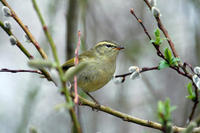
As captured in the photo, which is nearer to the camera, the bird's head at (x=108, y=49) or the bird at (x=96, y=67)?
the bird at (x=96, y=67)

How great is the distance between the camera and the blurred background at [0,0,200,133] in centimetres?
532

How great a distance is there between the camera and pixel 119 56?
7594mm

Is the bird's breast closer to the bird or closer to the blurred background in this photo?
the bird

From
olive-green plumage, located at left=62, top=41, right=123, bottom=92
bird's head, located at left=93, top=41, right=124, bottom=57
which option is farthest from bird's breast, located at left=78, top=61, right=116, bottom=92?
bird's head, located at left=93, top=41, right=124, bottom=57

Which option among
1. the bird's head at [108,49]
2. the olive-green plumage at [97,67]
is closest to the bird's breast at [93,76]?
the olive-green plumage at [97,67]

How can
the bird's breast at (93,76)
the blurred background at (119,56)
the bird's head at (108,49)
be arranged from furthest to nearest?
the blurred background at (119,56) < the bird's head at (108,49) < the bird's breast at (93,76)

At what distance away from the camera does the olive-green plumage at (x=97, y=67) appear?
13.8 ft

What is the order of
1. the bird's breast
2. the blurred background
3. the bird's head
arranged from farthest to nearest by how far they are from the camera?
the blurred background < the bird's head < the bird's breast

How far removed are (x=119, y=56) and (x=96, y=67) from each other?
10.7ft

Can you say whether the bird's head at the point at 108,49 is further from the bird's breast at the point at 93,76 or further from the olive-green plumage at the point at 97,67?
the bird's breast at the point at 93,76

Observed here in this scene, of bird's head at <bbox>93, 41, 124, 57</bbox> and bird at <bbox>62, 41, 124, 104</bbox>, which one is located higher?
bird's head at <bbox>93, 41, 124, 57</bbox>

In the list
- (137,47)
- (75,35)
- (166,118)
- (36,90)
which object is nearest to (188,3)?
(137,47)

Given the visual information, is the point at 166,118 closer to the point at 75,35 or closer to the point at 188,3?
the point at 75,35

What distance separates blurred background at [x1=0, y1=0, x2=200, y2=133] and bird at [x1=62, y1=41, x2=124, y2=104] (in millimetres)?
368
